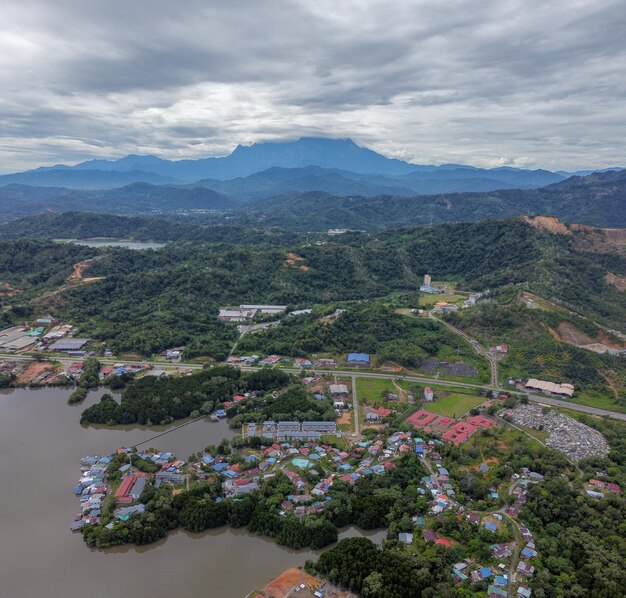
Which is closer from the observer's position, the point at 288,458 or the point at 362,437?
the point at 288,458

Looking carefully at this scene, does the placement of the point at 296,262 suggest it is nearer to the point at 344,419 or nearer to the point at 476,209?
the point at 344,419

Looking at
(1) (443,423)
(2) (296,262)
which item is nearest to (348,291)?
(2) (296,262)

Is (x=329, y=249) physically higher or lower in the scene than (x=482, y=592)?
higher

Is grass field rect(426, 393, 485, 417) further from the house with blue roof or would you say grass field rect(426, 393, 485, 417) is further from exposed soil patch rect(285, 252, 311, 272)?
exposed soil patch rect(285, 252, 311, 272)

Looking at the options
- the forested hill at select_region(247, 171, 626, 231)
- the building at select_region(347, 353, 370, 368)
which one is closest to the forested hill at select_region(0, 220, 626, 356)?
the building at select_region(347, 353, 370, 368)

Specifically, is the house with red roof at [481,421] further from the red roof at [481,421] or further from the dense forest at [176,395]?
the dense forest at [176,395]

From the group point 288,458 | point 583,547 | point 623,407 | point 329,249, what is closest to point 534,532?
point 583,547

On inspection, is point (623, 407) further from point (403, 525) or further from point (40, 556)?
point (40, 556)
